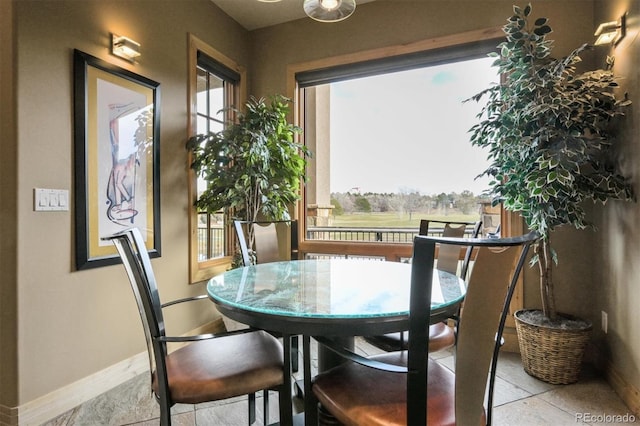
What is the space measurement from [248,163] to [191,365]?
5.74 ft

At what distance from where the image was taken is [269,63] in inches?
139

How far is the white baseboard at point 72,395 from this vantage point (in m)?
1.70

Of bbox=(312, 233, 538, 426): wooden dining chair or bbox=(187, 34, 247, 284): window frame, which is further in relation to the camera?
bbox=(187, 34, 247, 284): window frame

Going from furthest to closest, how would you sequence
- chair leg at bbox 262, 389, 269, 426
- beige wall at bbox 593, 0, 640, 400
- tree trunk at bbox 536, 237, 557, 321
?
tree trunk at bbox 536, 237, 557, 321, beige wall at bbox 593, 0, 640, 400, chair leg at bbox 262, 389, 269, 426

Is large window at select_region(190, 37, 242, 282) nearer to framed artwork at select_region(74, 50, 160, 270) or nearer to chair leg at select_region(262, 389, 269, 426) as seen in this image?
framed artwork at select_region(74, 50, 160, 270)

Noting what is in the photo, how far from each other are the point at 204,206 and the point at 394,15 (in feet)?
7.86

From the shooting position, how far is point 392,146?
3.30 metres

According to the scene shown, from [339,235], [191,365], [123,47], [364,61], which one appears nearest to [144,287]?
[191,365]

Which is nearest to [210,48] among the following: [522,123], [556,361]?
[522,123]

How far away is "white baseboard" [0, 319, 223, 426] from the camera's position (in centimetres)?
170

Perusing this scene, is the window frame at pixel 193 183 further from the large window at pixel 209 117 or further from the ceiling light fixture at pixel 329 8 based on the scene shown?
the ceiling light fixture at pixel 329 8

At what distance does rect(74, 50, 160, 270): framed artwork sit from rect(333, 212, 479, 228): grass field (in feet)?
5.76

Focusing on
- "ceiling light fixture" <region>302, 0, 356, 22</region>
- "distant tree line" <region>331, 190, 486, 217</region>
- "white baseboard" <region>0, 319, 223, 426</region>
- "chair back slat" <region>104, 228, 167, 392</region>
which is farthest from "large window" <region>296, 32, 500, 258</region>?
"chair back slat" <region>104, 228, 167, 392</region>

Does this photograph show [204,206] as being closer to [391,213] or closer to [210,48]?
[210,48]
